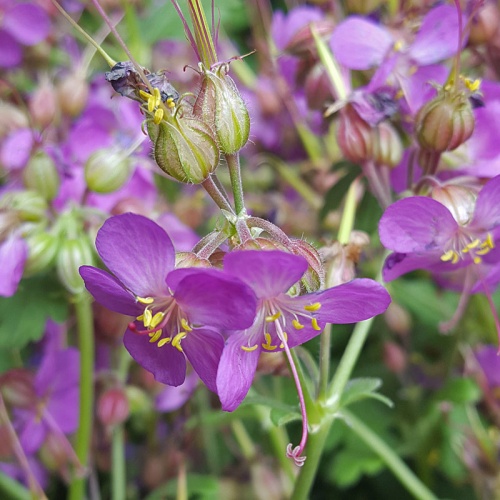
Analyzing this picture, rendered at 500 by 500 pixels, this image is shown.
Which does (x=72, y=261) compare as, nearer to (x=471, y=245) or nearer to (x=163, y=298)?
(x=163, y=298)

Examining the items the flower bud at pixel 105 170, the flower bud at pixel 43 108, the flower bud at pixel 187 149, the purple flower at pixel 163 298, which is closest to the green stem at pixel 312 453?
the purple flower at pixel 163 298

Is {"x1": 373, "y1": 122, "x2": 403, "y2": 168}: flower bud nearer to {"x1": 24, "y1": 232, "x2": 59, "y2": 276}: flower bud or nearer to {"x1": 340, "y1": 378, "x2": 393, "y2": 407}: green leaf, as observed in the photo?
{"x1": 340, "y1": 378, "x2": 393, "y2": 407}: green leaf

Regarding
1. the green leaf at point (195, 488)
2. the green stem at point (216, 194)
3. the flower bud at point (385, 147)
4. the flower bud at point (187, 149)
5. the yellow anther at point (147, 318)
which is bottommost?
the green leaf at point (195, 488)

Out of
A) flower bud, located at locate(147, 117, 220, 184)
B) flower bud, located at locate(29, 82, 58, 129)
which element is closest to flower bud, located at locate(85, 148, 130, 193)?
flower bud, located at locate(29, 82, 58, 129)

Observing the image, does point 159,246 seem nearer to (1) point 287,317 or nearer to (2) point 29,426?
(1) point 287,317

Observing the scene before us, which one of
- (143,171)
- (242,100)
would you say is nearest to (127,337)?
(242,100)

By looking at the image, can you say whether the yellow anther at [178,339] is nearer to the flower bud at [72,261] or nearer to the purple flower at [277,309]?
the purple flower at [277,309]
